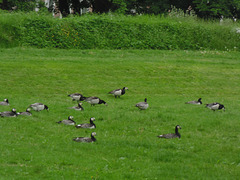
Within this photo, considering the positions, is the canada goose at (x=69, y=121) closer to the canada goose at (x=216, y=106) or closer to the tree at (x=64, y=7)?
the canada goose at (x=216, y=106)

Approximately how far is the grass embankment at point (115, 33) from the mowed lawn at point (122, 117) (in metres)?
1.85

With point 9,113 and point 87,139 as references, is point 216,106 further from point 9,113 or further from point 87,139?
point 9,113

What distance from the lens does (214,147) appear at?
13.9 m

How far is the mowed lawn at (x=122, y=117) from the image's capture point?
1149cm

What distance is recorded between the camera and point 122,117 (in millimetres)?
17562

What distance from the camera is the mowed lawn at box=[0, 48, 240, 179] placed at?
37.7 ft

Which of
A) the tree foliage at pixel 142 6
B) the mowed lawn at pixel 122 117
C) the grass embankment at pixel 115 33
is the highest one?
the tree foliage at pixel 142 6

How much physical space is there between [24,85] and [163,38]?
1778 centimetres

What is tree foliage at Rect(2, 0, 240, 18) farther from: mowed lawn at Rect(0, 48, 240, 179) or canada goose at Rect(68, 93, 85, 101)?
canada goose at Rect(68, 93, 85, 101)

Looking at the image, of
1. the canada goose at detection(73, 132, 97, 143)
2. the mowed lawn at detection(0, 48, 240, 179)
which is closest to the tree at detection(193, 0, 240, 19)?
the mowed lawn at detection(0, 48, 240, 179)

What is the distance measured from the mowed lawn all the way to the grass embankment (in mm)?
1847

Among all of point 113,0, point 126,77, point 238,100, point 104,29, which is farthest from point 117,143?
point 113,0

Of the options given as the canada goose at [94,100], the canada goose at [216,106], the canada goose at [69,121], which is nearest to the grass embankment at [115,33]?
the canada goose at [94,100]

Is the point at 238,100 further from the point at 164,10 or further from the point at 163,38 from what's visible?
the point at 164,10
